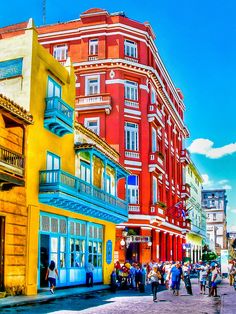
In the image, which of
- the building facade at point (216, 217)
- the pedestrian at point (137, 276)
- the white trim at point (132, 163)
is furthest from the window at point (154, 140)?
the building facade at point (216, 217)

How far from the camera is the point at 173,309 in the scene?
17406 mm

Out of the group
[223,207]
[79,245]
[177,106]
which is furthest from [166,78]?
[223,207]

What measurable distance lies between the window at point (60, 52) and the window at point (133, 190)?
37.5 feet

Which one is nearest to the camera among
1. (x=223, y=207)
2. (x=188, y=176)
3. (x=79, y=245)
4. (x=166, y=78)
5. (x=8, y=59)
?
(x=8, y=59)

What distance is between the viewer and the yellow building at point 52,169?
22156 mm

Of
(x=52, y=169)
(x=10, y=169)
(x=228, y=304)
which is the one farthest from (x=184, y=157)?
(x=10, y=169)

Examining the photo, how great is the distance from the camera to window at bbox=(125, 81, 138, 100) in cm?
4097

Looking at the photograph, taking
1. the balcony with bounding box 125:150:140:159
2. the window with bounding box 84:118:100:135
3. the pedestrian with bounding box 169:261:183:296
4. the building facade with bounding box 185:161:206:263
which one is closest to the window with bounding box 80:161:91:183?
the pedestrian with bounding box 169:261:183:296

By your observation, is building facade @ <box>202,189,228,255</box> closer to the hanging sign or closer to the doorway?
the doorway

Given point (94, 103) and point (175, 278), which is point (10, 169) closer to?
point (175, 278)

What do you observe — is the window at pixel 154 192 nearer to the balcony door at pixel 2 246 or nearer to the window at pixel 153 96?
the window at pixel 153 96

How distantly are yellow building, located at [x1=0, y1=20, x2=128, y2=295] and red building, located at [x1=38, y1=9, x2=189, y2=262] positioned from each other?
10.2 metres

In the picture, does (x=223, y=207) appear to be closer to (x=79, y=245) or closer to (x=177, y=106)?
(x=177, y=106)

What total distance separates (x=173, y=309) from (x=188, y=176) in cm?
4921
